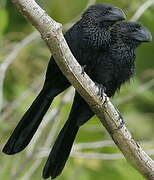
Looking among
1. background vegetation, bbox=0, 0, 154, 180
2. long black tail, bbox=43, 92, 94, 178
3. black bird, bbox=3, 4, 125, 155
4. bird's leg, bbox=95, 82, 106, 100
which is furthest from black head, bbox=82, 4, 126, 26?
background vegetation, bbox=0, 0, 154, 180

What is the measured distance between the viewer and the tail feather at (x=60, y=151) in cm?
545

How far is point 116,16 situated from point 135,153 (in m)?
0.80

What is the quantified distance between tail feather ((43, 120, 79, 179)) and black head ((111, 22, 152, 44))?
591 millimetres

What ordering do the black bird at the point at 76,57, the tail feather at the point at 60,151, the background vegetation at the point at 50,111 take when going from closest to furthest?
the black bird at the point at 76,57
the tail feather at the point at 60,151
the background vegetation at the point at 50,111

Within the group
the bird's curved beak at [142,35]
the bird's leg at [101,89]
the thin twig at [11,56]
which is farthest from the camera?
the thin twig at [11,56]

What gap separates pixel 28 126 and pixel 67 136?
1.08 ft

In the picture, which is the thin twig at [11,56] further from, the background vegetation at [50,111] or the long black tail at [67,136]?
the long black tail at [67,136]

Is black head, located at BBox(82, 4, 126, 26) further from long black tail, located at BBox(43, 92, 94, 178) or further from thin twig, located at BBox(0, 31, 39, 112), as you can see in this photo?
thin twig, located at BBox(0, 31, 39, 112)

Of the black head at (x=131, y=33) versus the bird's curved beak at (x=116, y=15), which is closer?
the bird's curved beak at (x=116, y=15)

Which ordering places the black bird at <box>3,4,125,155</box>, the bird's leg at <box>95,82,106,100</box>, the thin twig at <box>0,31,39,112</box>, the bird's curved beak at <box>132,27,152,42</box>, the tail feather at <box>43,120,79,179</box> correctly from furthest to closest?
the thin twig at <box>0,31,39,112</box>, the tail feather at <box>43,120,79,179</box>, the bird's curved beak at <box>132,27,152,42</box>, the black bird at <box>3,4,125,155</box>, the bird's leg at <box>95,82,106,100</box>

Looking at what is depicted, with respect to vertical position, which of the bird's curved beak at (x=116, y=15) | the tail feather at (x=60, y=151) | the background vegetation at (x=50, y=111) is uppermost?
the bird's curved beak at (x=116, y=15)

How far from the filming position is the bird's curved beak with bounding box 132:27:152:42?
17.5 feet

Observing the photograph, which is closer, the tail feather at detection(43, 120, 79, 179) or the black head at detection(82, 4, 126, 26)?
the black head at detection(82, 4, 126, 26)

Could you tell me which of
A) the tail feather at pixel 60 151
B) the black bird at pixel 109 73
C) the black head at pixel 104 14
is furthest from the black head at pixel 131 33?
the tail feather at pixel 60 151
